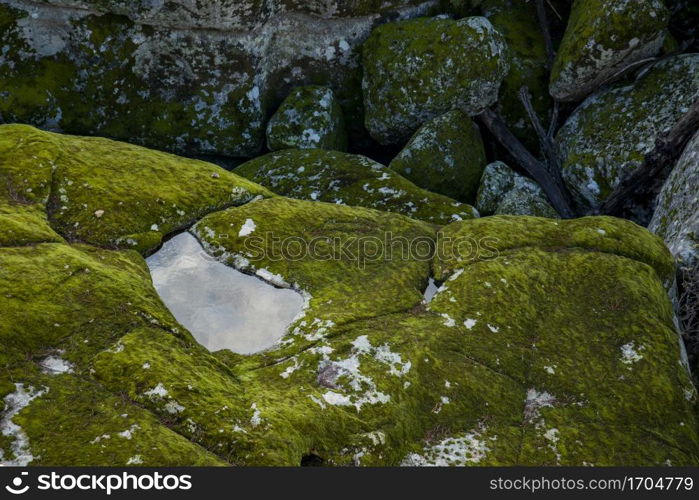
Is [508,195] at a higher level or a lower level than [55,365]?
higher

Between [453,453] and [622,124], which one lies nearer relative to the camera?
[453,453]

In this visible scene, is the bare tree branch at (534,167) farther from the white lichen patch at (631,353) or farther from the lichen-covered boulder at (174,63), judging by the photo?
the white lichen patch at (631,353)

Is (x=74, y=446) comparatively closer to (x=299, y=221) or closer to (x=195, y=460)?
Answer: (x=195, y=460)

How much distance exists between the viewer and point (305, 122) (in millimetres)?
20125

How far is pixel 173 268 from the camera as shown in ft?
34.1

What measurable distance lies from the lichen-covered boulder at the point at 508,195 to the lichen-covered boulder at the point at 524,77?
10.1 feet

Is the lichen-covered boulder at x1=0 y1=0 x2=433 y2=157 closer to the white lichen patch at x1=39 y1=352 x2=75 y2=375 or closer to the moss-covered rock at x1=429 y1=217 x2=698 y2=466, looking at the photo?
the moss-covered rock at x1=429 y1=217 x2=698 y2=466

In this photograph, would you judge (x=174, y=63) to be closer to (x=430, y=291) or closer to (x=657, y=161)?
(x=430, y=291)

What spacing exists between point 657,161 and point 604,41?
398cm

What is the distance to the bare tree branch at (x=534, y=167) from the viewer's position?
63.3 ft

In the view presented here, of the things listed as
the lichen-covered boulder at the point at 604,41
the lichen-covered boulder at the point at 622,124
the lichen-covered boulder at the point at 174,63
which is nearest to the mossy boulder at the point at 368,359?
the lichen-covered boulder at the point at 622,124

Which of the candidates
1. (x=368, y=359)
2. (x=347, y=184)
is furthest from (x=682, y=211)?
(x=368, y=359)

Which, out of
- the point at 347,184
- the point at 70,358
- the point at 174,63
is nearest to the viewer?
the point at 70,358

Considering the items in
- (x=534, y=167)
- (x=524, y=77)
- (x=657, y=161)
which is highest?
(x=524, y=77)
